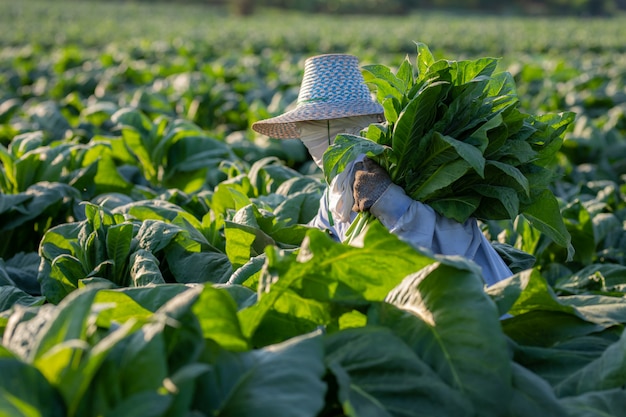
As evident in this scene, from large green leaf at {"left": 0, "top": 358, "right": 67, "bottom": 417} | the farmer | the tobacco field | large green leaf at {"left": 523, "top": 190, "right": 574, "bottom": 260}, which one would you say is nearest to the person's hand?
the farmer

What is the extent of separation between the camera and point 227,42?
20938 mm

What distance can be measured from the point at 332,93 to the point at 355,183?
48 cm

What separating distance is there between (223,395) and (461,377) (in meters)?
0.46

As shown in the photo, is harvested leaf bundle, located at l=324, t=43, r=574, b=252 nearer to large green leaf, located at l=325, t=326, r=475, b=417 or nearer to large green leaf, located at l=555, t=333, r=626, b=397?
large green leaf, located at l=555, t=333, r=626, b=397

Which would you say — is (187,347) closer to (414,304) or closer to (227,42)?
(414,304)

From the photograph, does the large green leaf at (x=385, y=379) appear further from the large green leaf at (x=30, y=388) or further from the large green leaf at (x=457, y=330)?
the large green leaf at (x=30, y=388)

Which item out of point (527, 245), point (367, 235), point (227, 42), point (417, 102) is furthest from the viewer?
point (227, 42)

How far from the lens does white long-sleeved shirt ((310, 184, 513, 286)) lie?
231 centimetres

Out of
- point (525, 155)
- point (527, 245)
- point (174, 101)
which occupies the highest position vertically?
point (525, 155)

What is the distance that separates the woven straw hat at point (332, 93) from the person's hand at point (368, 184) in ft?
1.07

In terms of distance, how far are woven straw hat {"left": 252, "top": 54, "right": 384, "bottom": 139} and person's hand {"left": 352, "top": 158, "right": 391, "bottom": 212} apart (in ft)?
1.07

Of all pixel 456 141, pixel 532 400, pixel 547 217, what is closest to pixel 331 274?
pixel 532 400

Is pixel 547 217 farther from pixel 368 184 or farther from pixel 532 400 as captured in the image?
pixel 532 400

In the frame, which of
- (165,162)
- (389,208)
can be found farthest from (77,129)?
(389,208)
